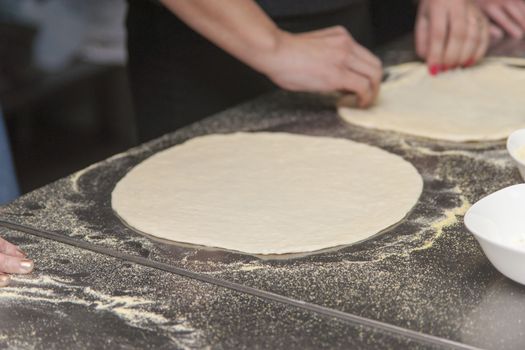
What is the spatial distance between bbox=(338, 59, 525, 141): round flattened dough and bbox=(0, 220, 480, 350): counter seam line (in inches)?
29.0

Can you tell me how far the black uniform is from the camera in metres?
2.10

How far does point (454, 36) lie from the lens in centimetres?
215

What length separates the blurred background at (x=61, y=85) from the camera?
3.78 meters

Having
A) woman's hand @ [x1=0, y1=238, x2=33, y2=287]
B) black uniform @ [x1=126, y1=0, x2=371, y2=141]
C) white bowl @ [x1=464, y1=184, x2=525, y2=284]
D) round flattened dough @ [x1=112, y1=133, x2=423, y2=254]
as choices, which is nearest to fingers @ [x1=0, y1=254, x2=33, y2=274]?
woman's hand @ [x1=0, y1=238, x2=33, y2=287]

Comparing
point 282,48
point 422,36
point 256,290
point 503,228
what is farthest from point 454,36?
point 256,290

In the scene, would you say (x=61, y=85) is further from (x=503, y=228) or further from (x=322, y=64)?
(x=503, y=228)

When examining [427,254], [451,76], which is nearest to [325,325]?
[427,254]

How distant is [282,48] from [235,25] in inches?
4.6

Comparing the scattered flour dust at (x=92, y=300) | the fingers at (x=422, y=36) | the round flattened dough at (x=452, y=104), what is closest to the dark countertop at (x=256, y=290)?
the scattered flour dust at (x=92, y=300)

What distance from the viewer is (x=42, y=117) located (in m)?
4.17

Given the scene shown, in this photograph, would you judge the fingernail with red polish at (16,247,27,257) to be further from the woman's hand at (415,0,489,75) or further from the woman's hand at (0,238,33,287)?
the woman's hand at (415,0,489,75)

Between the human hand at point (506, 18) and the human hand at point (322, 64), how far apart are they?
2.41 feet

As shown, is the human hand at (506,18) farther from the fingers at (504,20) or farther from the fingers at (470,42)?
the fingers at (470,42)

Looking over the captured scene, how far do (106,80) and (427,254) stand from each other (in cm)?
301
